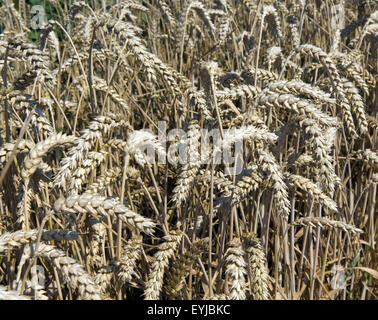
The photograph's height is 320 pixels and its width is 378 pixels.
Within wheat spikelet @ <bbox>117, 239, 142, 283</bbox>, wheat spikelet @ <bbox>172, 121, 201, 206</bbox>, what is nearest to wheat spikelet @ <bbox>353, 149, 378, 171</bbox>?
wheat spikelet @ <bbox>172, 121, 201, 206</bbox>

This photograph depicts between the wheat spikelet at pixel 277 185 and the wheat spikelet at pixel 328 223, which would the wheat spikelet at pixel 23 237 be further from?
the wheat spikelet at pixel 328 223

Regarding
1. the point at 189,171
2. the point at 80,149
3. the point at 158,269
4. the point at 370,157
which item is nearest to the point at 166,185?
the point at 189,171

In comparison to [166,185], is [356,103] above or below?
above

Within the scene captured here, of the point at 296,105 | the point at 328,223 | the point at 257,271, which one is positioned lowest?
the point at 257,271

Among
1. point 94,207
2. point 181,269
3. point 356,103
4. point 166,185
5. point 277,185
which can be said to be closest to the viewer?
point 94,207

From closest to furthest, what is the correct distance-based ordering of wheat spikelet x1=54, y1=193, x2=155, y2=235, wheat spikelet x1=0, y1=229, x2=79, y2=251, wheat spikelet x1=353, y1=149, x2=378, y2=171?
1. wheat spikelet x1=54, y1=193, x2=155, y2=235
2. wheat spikelet x1=0, y1=229, x2=79, y2=251
3. wheat spikelet x1=353, y1=149, x2=378, y2=171

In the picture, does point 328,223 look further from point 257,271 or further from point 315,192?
point 257,271

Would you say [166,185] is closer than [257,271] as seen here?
No

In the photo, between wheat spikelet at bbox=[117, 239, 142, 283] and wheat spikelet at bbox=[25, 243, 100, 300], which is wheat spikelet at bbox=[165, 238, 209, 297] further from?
wheat spikelet at bbox=[25, 243, 100, 300]
